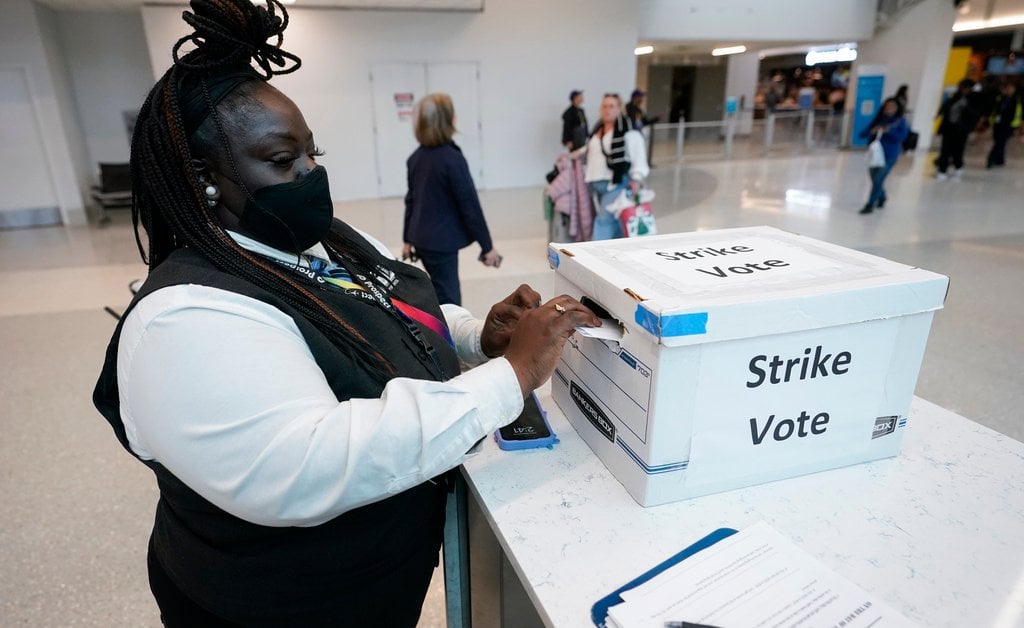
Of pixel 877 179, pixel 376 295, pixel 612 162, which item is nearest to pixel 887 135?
pixel 877 179

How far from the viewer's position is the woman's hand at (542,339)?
0.87m

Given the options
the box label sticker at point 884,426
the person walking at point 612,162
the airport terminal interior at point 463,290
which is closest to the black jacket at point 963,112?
the airport terminal interior at point 463,290

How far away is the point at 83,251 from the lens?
19.9 feet

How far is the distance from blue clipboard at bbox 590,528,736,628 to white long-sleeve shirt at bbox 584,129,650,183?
392 centimetres

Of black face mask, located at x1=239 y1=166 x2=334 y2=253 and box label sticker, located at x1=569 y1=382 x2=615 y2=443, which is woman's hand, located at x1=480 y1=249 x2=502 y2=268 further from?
black face mask, located at x1=239 y1=166 x2=334 y2=253

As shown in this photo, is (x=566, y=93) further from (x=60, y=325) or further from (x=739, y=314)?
(x=739, y=314)

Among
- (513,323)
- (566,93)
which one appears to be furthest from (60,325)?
(566,93)

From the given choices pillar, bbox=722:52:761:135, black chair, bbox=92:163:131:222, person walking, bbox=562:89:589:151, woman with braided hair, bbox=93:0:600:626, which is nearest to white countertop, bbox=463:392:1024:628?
woman with braided hair, bbox=93:0:600:626

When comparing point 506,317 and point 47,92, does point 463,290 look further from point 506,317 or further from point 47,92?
point 47,92

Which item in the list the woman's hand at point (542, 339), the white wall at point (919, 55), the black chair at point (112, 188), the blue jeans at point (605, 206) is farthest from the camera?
the white wall at point (919, 55)

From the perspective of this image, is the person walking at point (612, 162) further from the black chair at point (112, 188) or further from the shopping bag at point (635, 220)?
the black chair at point (112, 188)

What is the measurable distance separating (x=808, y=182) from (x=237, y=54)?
9.59 metres

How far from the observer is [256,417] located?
660 millimetres

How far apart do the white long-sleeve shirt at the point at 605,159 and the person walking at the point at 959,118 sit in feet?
23.1
